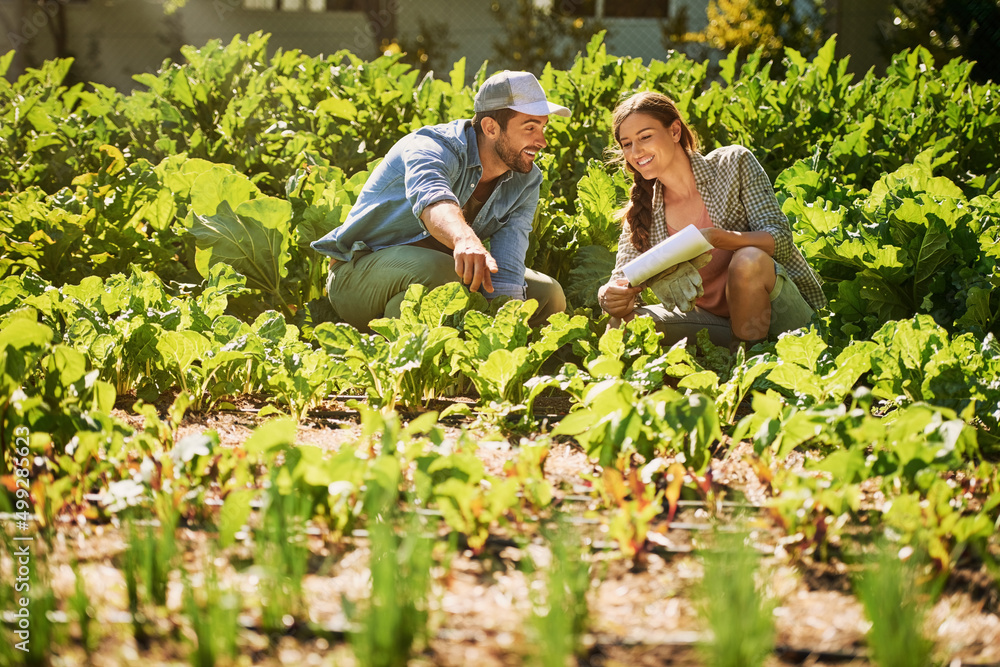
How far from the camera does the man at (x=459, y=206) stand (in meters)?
3.38

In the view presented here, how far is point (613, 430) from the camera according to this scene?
1977mm

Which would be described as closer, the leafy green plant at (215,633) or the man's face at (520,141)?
the leafy green plant at (215,633)

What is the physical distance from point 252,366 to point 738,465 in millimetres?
1590

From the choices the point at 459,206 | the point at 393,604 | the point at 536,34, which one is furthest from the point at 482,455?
the point at 536,34

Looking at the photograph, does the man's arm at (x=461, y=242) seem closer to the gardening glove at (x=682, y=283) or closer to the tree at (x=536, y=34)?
the gardening glove at (x=682, y=283)

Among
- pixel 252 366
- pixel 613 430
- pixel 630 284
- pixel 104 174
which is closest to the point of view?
pixel 613 430

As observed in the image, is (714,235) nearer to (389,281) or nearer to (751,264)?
(751,264)

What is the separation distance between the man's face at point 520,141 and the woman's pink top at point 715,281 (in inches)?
24.6

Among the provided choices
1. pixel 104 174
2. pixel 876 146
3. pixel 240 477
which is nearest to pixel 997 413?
pixel 240 477

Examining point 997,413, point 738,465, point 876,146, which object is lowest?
point 738,465

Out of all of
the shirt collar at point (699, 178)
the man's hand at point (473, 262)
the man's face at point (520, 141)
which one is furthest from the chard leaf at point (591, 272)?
the man's hand at point (473, 262)

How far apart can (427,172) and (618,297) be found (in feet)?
2.78

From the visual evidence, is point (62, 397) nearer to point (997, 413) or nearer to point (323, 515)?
point (323, 515)

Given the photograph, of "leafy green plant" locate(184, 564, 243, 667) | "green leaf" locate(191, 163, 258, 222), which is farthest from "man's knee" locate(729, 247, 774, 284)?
"leafy green plant" locate(184, 564, 243, 667)
